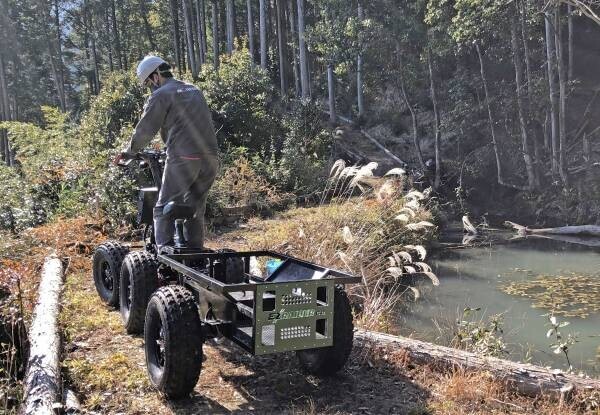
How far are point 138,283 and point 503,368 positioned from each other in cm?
277

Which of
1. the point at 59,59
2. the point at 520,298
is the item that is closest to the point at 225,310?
the point at 520,298

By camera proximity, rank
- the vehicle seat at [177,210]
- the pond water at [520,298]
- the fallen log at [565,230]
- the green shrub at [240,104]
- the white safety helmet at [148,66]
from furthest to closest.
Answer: the green shrub at [240,104] → the fallen log at [565,230] → the pond water at [520,298] → the white safety helmet at [148,66] → the vehicle seat at [177,210]

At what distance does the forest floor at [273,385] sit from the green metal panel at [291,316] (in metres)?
0.43

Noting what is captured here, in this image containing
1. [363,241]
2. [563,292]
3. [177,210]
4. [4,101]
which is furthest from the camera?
[4,101]

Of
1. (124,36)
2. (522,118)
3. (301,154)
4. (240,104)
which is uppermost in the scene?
(124,36)

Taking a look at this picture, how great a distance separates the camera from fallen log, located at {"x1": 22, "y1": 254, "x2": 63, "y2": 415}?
3027 millimetres

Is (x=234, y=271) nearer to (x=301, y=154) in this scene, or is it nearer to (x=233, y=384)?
(x=233, y=384)

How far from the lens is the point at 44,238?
7391mm

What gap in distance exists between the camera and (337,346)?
11.9ft

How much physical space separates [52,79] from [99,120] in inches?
1261

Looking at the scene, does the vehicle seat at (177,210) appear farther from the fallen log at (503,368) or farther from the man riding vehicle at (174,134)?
the fallen log at (503,368)

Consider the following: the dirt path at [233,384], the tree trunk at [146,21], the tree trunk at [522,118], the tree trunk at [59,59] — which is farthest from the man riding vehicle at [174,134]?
the tree trunk at [146,21]

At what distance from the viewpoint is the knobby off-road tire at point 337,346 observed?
3.58m

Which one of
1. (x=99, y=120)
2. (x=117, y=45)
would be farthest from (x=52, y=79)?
(x=99, y=120)
